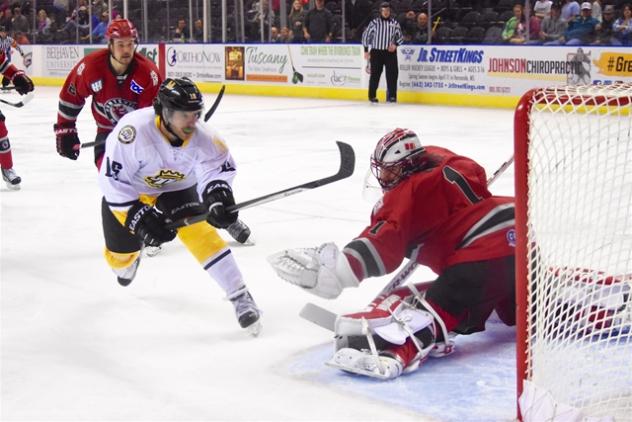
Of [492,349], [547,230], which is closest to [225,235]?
[492,349]

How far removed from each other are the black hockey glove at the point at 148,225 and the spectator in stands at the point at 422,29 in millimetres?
8614

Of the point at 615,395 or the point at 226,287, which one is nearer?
the point at 615,395

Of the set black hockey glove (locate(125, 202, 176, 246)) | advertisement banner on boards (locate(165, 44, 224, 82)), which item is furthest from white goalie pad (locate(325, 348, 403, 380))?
advertisement banner on boards (locate(165, 44, 224, 82))

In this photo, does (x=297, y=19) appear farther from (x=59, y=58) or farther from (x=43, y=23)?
(x=43, y=23)

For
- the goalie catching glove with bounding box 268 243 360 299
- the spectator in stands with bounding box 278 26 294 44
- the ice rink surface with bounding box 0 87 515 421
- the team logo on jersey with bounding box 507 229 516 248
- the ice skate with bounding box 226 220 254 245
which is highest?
the spectator in stands with bounding box 278 26 294 44

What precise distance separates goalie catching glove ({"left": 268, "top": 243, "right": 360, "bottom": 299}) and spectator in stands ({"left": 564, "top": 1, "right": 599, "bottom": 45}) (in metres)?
7.72

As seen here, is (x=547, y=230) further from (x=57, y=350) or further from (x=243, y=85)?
(x=243, y=85)

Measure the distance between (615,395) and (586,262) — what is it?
16.8 inches

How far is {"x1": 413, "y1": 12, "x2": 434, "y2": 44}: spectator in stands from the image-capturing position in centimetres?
1135

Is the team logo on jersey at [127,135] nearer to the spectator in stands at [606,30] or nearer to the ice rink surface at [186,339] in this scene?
the ice rink surface at [186,339]

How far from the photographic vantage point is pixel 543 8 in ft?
33.3

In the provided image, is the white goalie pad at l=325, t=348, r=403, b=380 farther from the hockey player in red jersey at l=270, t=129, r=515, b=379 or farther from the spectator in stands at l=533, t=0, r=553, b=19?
the spectator in stands at l=533, t=0, r=553, b=19

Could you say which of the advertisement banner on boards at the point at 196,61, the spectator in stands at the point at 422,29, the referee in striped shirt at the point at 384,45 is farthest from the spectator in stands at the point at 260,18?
the spectator in stands at the point at 422,29

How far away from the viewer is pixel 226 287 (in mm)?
3184
